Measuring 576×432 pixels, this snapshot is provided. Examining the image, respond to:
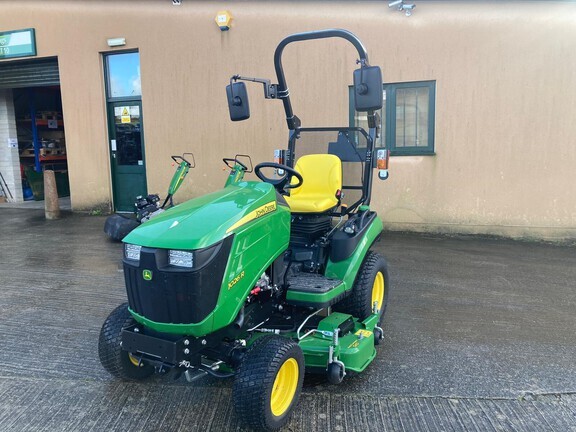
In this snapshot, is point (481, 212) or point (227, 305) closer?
point (227, 305)

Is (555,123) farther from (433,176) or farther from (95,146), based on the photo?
(95,146)

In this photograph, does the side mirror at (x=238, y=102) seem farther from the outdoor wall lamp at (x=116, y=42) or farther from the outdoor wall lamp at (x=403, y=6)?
the outdoor wall lamp at (x=116, y=42)

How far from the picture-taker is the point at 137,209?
23.4ft

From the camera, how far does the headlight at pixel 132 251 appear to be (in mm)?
2566

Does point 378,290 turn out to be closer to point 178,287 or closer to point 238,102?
point 238,102

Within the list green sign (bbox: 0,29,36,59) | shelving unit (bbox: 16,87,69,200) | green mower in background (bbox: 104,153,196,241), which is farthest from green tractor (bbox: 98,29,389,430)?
shelving unit (bbox: 16,87,69,200)

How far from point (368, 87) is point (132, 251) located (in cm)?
174

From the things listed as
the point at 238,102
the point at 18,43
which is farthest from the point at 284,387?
the point at 18,43

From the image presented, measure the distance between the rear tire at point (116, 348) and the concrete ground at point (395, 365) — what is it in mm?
180

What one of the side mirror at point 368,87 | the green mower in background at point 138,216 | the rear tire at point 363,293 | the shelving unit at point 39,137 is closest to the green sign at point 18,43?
the shelving unit at point 39,137

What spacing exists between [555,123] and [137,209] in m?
5.83

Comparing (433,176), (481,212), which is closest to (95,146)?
(433,176)

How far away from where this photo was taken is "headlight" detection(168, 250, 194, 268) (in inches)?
96.0

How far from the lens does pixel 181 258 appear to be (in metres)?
2.46
